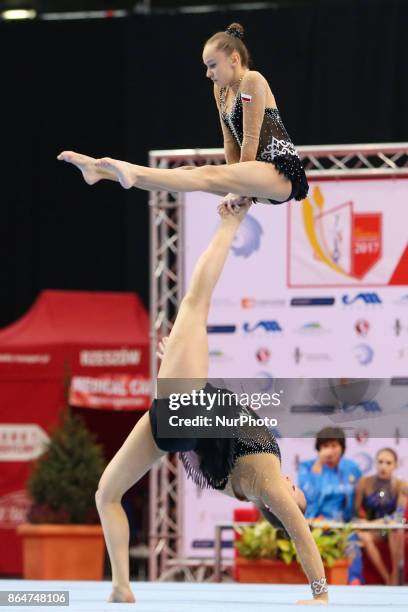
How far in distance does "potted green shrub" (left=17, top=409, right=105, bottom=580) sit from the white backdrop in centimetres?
86

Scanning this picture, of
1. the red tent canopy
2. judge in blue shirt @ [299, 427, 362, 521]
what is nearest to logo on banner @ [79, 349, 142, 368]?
the red tent canopy

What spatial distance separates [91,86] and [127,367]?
3418mm

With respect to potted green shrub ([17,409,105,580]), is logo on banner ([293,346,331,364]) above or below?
above

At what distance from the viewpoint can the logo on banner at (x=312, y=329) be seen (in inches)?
327

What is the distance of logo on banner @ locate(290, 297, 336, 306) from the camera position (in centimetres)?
830

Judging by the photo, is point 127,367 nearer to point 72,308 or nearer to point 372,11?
point 72,308

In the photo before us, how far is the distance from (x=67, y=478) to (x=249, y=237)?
7.54 ft

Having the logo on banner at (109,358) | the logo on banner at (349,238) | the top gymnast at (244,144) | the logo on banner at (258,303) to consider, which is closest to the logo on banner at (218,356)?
the logo on banner at (258,303)

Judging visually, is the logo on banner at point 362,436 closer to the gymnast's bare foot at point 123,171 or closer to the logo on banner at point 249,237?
the logo on banner at point 249,237

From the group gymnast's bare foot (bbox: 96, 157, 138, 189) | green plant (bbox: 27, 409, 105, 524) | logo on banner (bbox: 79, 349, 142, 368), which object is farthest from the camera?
logo on banner (bbox: 79, 349, 142, 368)

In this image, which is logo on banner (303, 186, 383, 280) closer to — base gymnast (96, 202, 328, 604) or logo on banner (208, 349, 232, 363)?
logo on banner (208, 349, 232, 363)

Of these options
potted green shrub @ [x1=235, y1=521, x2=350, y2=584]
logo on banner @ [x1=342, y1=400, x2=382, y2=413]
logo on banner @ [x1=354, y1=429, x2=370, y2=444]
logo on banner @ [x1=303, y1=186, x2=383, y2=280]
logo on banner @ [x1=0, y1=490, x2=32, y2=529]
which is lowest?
logo on banner @ [x1=0, y1=490, x2=32, y2=529]

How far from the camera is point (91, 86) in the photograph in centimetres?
1241

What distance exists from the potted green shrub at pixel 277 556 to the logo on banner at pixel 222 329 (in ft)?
4.99
